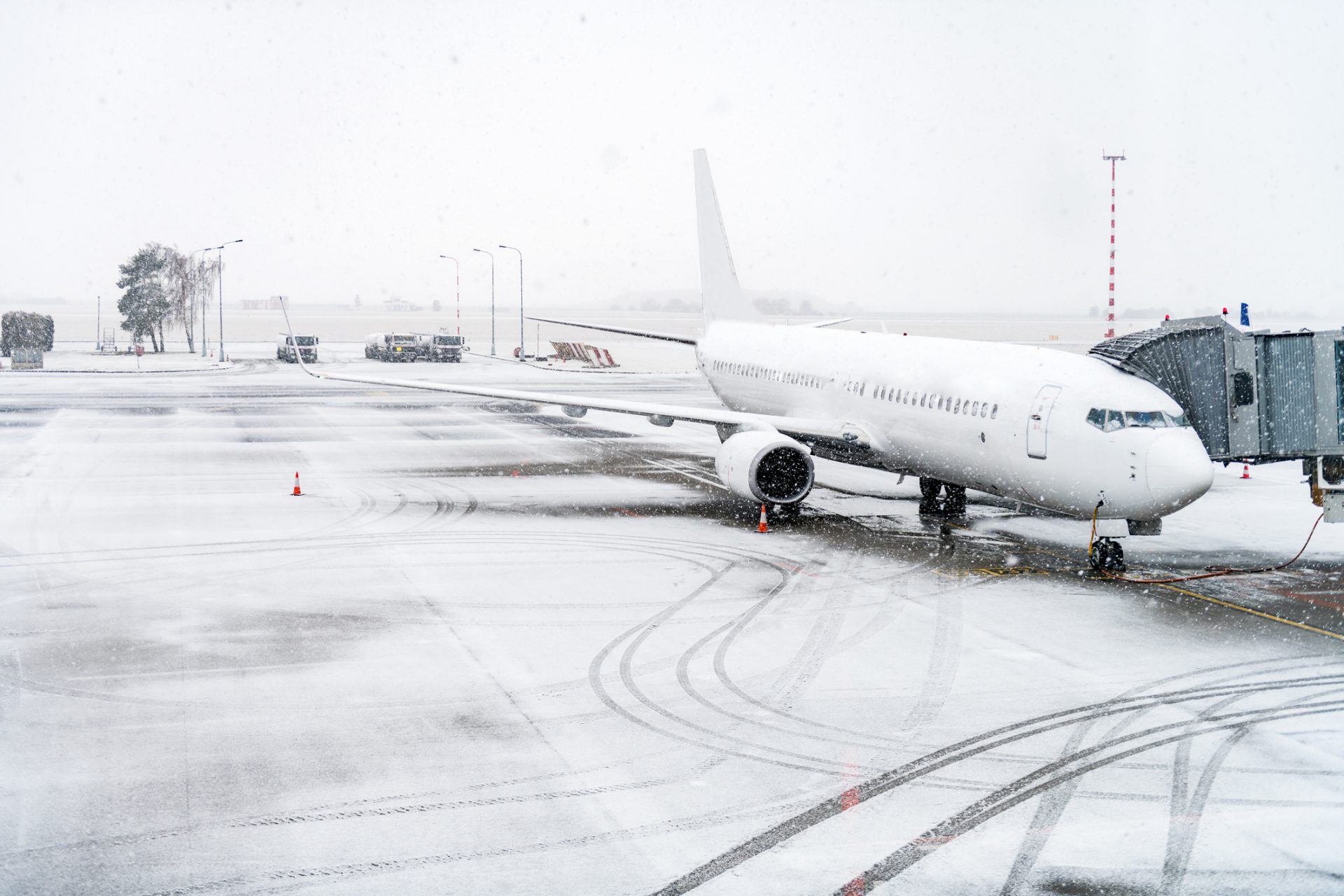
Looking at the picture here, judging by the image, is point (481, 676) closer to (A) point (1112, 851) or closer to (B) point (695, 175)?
(A) point (1112, 851)

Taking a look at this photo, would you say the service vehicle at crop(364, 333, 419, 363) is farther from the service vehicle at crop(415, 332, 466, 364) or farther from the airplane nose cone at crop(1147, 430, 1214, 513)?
the airplane nose cone at crop(1147, 430, 1214, 513)

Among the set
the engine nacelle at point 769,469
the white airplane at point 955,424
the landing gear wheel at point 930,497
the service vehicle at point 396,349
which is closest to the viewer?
the white airplane at point 955,424

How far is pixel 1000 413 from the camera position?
22.3 m

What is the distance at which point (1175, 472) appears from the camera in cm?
1948

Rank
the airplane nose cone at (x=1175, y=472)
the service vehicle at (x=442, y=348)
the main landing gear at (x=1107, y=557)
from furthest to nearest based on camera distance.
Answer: the service vehicle at (x=442, y=348), the main landing gear at (x=1107, y=557), the airplane nose cone at (x=1175, y=472)

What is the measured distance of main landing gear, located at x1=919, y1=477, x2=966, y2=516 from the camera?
27.8 metres

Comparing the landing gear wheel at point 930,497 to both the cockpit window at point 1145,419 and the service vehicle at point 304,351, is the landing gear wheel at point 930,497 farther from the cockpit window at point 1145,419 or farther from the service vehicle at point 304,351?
the service vehicle at point 304,351

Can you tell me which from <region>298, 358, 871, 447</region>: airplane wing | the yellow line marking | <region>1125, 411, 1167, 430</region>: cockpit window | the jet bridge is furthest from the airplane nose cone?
<region>298, 358, 871, 447</region>: airplane wing

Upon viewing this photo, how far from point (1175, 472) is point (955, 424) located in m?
4.86

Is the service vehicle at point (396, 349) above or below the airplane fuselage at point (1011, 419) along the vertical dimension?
above

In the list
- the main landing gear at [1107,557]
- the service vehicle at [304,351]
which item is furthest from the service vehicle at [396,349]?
the main landing gear at [1107,557]

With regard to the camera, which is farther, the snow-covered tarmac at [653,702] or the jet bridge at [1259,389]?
the jet bridge at [1259,389]

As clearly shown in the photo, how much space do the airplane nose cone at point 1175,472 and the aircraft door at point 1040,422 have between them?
1.99m

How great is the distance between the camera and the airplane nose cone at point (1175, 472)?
63.9 feet
